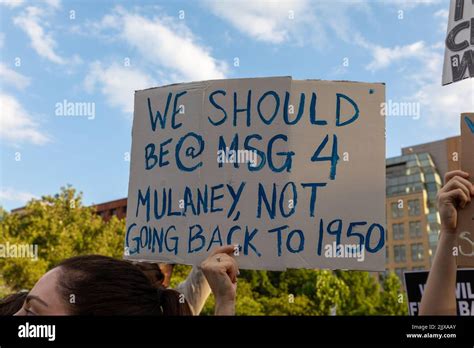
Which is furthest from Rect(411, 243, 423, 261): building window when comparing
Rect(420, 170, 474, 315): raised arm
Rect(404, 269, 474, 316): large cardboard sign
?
Rect(420, 170, 474, 315): raised arm

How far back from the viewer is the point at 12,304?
1602mm

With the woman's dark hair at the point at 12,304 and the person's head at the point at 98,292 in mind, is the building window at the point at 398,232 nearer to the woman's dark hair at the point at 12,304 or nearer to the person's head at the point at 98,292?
the woman's dark hair at the point at 12,304

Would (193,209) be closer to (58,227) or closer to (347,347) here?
(347,347)

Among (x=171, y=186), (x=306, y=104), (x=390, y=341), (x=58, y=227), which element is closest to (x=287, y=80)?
(x=306, y=104)

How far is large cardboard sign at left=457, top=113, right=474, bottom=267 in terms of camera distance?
1816 millimetres

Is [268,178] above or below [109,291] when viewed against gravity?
above

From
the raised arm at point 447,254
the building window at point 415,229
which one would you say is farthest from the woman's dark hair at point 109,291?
the building window at point 415,229

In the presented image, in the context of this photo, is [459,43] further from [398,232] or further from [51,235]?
[398,232]

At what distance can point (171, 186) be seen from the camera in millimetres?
2473

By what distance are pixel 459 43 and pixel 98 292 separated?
1.76 m

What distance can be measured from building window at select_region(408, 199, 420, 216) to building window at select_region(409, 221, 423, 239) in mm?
1142

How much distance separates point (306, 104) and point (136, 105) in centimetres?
75

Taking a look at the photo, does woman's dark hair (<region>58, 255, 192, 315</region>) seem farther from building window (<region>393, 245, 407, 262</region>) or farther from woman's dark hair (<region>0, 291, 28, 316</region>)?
building window (<region>393, 245, 407, 262</region>)

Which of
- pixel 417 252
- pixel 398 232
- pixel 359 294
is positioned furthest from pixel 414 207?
pixel 359 294
